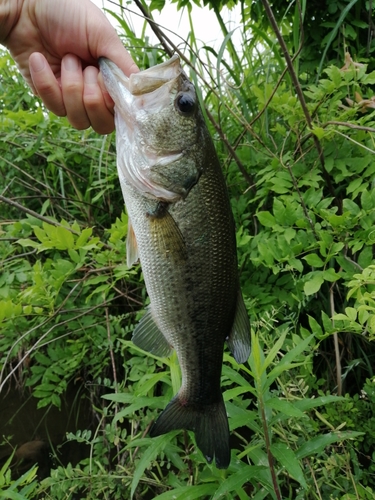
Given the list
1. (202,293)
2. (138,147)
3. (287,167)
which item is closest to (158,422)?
(202,293)

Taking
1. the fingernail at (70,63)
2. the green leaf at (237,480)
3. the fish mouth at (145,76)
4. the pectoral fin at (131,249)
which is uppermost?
the fingernail at (70,63)

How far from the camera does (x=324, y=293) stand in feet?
6.93

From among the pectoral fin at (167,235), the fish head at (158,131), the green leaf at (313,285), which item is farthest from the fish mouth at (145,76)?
the green leaf at (313,285)

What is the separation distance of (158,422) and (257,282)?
3.24 feet

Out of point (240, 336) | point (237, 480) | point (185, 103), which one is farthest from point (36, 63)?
point (237, 480)

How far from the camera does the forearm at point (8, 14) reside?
4.88ft

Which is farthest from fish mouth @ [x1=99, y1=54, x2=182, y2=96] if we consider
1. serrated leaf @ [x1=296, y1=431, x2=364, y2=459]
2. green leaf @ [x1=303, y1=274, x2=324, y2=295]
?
serrated leaf @ [x1=296, y1=431, x2=364, y2=459]

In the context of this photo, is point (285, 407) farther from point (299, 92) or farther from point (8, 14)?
point (8, 14)

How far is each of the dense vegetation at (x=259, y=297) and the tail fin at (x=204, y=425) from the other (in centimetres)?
6

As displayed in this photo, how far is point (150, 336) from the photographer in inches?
51.9

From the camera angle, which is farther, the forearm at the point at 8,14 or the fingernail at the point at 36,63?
the forearm at the point at 8,14

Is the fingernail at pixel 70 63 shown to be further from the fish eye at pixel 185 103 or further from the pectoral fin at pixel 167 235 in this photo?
the pectoral fin at pixel 167 235

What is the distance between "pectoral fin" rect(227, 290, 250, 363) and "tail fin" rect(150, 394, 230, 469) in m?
0.17

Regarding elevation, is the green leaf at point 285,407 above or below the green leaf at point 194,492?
above
